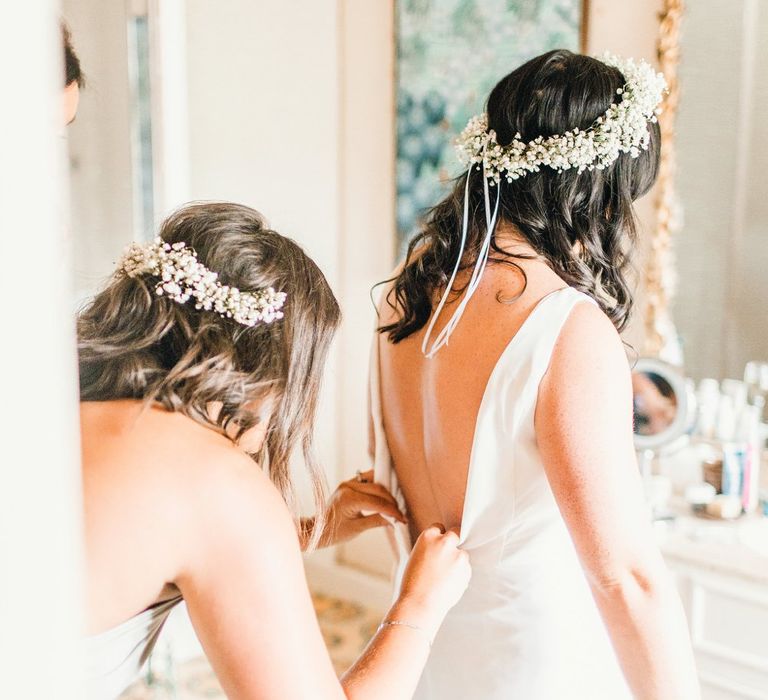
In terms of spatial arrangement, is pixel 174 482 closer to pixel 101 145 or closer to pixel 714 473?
pixel 714 473

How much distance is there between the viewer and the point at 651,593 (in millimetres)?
997

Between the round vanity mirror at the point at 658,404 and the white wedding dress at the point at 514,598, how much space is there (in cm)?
76

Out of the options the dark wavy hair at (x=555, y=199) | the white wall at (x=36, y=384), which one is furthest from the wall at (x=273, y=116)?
the white wall at (x=36, y=384)

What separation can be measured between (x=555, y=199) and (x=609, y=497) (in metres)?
0.43

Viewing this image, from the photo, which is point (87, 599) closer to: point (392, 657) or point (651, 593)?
point (392, 657)

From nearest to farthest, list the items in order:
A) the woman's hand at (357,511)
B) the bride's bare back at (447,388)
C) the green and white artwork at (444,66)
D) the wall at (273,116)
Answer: the bride's bare back at (447,388) < the woman's hand at (357,511) < the green and white artwork at (444,66) < the wall at (273,116)

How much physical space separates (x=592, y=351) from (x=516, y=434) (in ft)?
0.53

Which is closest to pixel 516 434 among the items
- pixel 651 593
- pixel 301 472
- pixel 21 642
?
pixel 651 593

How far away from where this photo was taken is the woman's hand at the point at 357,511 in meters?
1.28

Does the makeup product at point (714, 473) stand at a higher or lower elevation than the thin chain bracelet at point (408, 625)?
lower

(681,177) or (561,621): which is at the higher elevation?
(681,177)

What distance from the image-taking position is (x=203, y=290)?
0.82 meters

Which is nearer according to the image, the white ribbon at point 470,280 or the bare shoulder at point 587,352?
the bare shoulder at point 587,352

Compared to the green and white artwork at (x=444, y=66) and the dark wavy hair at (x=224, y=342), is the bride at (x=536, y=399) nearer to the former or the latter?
the dark wavy hair at (x=224, y=342)
